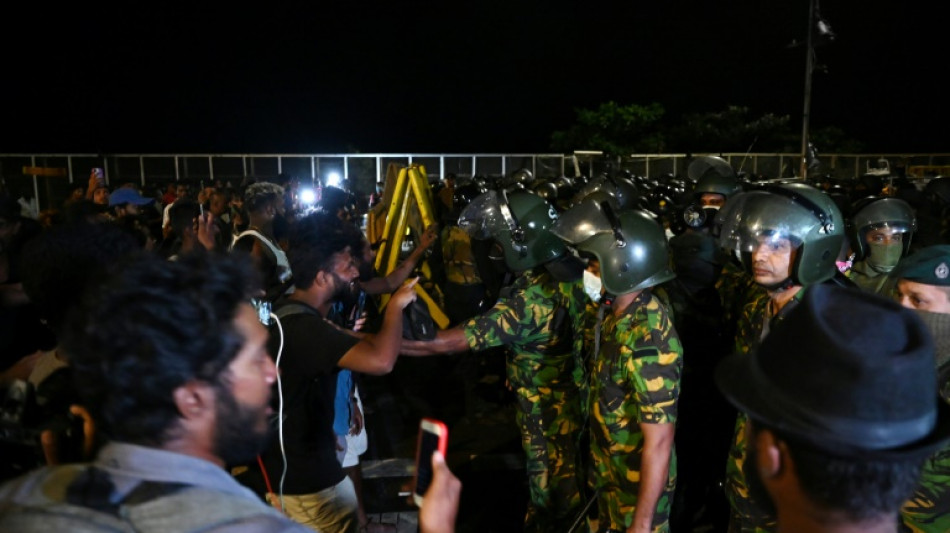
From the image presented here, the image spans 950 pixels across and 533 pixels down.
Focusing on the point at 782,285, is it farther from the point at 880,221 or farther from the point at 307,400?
the point at 307,400

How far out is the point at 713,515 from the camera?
17.3ft

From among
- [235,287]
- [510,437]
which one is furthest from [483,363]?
[235,287]

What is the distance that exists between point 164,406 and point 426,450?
2.37 feet

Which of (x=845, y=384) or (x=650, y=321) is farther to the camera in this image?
(x=650, y=321)

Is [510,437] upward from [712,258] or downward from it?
downward

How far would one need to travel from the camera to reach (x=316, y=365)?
304 cm

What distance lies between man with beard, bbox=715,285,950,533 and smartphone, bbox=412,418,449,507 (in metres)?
0.82

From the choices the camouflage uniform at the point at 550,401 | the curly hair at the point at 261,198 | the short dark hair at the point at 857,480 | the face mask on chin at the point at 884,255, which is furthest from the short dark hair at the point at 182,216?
the short dark hair at the point at 857,480

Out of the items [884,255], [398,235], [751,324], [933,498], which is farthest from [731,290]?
[398,235]
